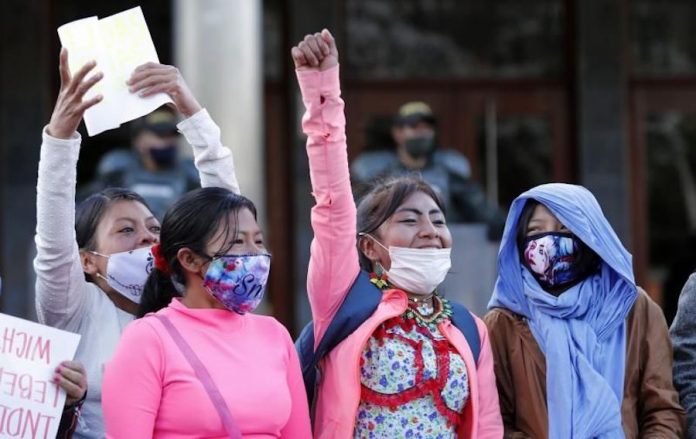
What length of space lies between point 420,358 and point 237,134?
4.89 metres

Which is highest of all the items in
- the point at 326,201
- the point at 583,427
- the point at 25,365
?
the point at 326,201

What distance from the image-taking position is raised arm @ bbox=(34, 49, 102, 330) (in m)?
4.25

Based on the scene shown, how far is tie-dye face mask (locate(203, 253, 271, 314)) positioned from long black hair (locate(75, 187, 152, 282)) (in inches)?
34.1

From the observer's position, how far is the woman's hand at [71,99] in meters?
4.22

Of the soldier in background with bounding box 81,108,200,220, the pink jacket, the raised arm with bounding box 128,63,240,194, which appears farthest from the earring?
the soldier in background with bounding box 81,108,200,220

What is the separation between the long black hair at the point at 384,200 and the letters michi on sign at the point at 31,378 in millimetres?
1061

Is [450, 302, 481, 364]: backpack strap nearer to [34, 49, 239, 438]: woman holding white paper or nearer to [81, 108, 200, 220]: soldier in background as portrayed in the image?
[34, 49, 239, 438]: woman holding white paper

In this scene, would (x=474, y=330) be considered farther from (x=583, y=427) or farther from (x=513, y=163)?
(x=513, y=163)

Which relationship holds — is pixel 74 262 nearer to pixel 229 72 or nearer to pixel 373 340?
pixel 373 340

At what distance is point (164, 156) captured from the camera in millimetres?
8797

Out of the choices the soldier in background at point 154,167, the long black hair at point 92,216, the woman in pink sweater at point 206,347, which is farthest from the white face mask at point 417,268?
the soldier in background at point 154,167

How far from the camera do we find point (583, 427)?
14.6 ft

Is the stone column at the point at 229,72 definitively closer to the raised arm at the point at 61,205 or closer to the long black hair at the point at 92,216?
the long black hair at the point at 92,216

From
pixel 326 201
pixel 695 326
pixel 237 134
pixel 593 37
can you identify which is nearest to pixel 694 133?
pixel 593 37
